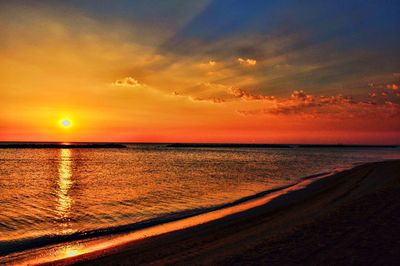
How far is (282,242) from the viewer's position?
10.9 meters

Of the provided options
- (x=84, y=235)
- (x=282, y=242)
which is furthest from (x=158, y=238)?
(x=282, y=242)

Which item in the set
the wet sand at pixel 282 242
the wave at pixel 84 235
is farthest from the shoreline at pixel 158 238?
the wave at pixel 84 235

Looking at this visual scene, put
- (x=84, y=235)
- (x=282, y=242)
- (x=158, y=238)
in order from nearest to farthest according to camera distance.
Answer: (x=282, y=242)
(x=158, y=238)
(x=84, y=235)

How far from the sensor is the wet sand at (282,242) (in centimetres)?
932

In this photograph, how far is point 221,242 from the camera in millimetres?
12203

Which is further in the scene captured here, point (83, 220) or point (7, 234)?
point (83, 220)

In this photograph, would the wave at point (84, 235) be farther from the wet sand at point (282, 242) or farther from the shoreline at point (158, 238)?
the wet sand at point (282, 242)

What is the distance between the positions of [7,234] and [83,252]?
4.83 m

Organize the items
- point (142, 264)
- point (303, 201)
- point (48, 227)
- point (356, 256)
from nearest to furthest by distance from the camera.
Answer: point (356, 256), point (142, 264), point (48, 227), point (303, 201)

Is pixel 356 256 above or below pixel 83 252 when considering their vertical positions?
above

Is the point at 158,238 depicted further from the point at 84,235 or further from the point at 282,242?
the point at 282,242

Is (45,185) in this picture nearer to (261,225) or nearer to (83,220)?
(83,220)

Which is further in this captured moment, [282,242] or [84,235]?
[84,235]

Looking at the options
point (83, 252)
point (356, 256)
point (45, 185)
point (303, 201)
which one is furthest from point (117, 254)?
point (45, 185)
